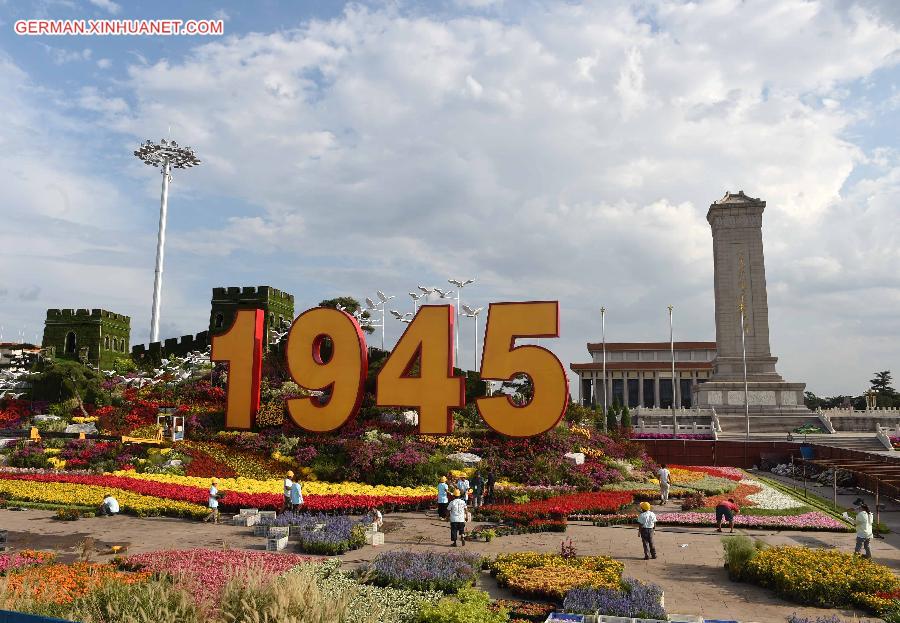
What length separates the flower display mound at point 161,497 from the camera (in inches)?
843

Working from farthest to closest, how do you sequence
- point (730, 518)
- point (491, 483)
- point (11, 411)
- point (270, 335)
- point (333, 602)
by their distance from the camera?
point (270, 335) → point (11, 411) → point (491, 483) → point (730, 518) → point (333, 602)

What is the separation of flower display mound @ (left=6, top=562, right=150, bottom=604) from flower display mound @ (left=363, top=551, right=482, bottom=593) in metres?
4.48

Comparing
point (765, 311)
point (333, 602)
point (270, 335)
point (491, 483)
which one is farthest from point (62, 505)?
point (765, 311)

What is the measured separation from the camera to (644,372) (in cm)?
10150

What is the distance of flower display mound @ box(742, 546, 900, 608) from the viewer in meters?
12.5

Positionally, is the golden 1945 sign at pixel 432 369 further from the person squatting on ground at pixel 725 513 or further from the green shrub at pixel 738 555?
the green shrub at pixel 738 555

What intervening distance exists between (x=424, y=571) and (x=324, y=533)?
4.66 metres

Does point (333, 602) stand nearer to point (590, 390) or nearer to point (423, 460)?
point (423, 460)

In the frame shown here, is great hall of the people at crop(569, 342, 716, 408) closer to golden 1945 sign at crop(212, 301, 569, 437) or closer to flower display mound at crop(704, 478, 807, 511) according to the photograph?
flower display mound at crop(704, 478, 807, 511)

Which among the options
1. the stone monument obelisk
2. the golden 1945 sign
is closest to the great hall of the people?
the stone monument obelisk

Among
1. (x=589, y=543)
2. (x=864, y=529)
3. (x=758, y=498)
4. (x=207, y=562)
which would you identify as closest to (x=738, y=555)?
(x=864, y=529)

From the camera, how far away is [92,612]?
9.31 m

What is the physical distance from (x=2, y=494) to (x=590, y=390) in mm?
89242

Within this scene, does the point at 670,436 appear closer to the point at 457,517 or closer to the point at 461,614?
the point at 457,517
